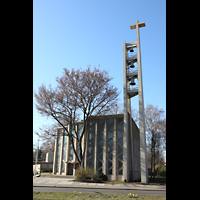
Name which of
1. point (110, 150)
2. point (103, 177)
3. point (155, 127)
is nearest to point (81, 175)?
point (103, 177)

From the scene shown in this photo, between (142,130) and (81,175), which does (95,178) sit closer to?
(81,175)

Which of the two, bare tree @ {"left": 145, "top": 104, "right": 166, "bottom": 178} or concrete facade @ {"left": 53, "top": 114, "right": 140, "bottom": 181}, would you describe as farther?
bare tree @ {"left": 145, "top": 104, "right": 166, "bottom": 178}

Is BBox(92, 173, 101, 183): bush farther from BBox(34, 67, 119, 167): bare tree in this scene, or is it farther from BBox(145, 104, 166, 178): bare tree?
BBox(145, 104, 166, 178): bare tree

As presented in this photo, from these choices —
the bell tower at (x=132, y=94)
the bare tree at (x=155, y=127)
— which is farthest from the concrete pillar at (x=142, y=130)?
the bare tree at (x=155, y=127)

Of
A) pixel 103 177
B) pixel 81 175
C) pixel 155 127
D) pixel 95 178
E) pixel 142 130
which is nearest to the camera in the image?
pixel 95 178

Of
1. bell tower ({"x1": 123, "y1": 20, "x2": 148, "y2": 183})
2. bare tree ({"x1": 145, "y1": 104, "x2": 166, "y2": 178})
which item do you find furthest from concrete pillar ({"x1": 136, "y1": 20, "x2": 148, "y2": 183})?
bare tree ({"x1": 145, "y1": 104, "x2": 166, "y2": 178})

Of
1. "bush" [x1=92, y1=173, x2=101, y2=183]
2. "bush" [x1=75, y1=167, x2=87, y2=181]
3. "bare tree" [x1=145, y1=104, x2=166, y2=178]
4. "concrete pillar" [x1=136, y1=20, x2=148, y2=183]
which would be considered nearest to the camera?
"bush" [x1=92, y1=173, x2=101, y2=183]

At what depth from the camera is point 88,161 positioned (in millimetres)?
24562

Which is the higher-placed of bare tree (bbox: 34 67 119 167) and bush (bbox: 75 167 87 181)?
bare tree (bbox: 34 67 119 167)

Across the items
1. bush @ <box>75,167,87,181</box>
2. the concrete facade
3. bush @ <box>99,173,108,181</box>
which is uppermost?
the concrete facade

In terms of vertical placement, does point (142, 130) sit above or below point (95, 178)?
above
